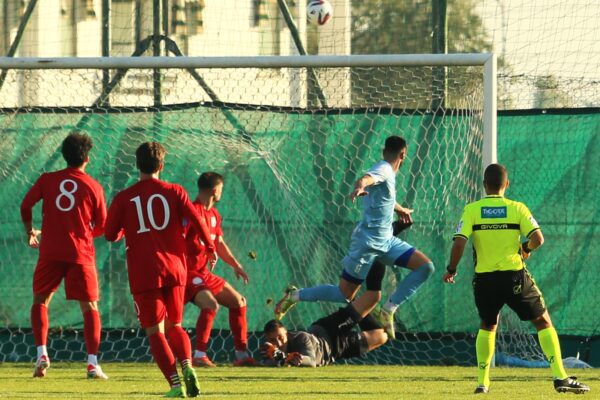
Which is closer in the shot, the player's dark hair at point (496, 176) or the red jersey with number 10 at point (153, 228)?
the red jersey with number 10 at point (153, 228)

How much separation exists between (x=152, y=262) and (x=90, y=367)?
2105 mm

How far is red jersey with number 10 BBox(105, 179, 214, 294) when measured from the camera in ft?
25.5

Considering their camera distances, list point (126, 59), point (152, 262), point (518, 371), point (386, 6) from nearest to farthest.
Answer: point (152, 262) → point (518, 371) → point (126, 59) → point (386, 6)

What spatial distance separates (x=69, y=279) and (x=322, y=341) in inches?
96.9

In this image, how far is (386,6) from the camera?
42.7ft

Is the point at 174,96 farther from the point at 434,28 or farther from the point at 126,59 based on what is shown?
the point at 434,28

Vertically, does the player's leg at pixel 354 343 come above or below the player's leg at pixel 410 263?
below

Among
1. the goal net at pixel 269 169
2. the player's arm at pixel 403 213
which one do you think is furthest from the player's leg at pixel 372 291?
the goal net at pixel 269 169

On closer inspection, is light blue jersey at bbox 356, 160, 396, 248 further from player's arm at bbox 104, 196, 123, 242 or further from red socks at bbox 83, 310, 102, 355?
player's arm at bbox 104, 196, 123, 242

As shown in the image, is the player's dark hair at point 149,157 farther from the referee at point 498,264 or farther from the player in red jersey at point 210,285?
the player in red jersey at point 210,285

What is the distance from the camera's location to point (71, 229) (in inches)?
373

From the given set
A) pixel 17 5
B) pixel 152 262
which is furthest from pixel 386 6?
pixel 152 262

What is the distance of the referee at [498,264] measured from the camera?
8242 millimetres

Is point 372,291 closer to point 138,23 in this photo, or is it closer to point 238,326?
point 238,326
